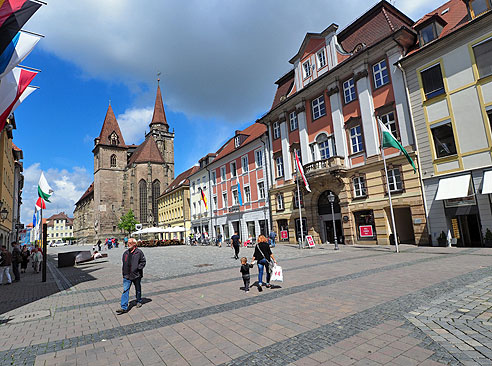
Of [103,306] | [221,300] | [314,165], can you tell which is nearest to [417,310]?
[221,300]

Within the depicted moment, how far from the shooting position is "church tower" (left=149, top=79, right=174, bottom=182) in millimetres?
90625

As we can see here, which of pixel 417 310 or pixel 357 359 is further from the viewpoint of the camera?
pixel 417 310

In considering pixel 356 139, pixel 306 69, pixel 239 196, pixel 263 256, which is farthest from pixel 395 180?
pixel 239 196

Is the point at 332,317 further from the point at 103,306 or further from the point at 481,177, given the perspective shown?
the point at 481,177

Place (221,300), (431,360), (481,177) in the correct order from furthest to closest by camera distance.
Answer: (481,177) → (221,300) → (431,360)

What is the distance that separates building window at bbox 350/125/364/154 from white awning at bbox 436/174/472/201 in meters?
6.28

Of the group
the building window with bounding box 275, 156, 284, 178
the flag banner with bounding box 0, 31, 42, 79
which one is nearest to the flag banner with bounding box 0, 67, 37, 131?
the flag banner with bounding box 0, 31, 42, 79

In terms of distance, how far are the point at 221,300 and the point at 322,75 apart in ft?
73.1

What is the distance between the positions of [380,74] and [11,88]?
21382 millimetres

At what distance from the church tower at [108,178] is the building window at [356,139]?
226 ft

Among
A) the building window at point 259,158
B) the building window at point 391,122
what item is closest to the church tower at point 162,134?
the building window at point 259,158

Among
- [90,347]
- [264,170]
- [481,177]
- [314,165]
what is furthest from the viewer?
[264,170]

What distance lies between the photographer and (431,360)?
371 cm

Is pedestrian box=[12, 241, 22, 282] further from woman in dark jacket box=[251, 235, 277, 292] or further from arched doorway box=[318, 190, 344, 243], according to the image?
arched doorway box=[318, 190, 344, 243]
